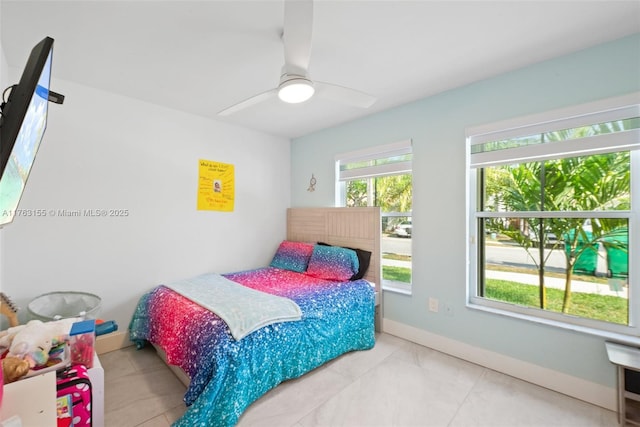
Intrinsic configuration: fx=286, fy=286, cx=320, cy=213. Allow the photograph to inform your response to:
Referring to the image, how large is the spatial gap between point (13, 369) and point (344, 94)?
2013 mm

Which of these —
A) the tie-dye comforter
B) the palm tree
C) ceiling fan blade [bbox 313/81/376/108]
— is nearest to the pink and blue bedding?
the tie-dye comforter

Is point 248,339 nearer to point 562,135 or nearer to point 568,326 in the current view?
point 568,326

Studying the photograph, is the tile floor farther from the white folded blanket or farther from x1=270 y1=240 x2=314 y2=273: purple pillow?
x1=270 y1=240 x2=314 y2=273: purple pillow

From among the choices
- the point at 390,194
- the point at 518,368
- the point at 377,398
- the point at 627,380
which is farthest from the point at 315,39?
the point at 627,380

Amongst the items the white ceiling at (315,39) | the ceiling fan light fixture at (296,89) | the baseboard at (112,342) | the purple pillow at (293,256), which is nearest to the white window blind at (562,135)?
the white ceiling at (315,39)

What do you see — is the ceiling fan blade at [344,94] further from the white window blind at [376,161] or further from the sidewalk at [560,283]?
the sidewalk at [560,283]

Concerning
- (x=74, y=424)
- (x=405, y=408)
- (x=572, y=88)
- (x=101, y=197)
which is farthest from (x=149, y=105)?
(x=572, y=88)

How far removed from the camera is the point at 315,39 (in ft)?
5.80

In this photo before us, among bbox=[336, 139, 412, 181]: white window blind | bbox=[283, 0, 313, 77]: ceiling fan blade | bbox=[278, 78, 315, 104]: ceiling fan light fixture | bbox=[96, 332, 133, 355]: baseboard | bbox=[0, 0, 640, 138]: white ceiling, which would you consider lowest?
bbox=[96, 332, 133, 355]: baseboard

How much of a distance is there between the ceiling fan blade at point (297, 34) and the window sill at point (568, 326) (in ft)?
7.37

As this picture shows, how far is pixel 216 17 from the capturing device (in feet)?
5.20

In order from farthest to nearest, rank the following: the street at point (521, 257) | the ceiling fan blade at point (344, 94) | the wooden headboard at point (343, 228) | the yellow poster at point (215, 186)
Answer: the yellow poster at point (215, 186) → the wooden headboard at point (343, 228) → the street at point (521, 257) → the ceiling fan blade at point (344, 94)

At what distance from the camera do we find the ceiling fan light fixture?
1556mm

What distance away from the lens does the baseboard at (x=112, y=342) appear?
2480 mm
